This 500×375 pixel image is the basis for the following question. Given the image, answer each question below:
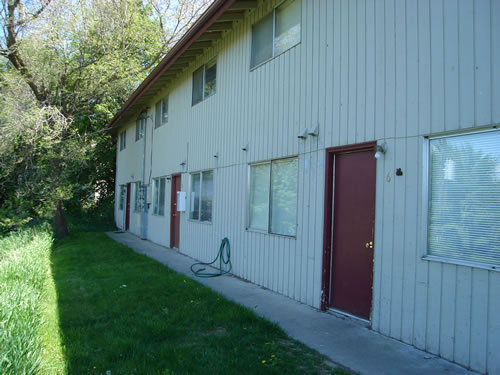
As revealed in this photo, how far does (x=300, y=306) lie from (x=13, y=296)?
11.9 feet

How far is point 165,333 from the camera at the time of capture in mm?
4434

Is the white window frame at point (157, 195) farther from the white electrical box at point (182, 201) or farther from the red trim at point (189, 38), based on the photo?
the red trim at point (189, 38)

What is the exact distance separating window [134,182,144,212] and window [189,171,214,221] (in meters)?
5.36

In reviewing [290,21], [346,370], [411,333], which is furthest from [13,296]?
[290,21]

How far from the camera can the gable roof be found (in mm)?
7609

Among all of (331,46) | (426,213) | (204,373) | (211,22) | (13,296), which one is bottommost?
(204,373)

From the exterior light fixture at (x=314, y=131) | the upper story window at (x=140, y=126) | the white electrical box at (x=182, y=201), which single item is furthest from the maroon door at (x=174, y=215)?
the exterior light fixture at (x=314, y=131)

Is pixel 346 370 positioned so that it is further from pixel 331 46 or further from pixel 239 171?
pixel 239 171

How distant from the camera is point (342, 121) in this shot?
5.25 metres

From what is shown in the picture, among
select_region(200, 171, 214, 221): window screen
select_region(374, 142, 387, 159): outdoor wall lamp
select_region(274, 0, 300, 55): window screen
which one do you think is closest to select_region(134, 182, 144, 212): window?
select_region(200, 171, 214, 221): window screen

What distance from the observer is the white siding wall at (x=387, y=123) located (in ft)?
11.9

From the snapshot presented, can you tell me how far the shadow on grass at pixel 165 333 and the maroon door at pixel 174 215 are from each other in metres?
4.27

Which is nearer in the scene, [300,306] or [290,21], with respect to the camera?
[300,306]

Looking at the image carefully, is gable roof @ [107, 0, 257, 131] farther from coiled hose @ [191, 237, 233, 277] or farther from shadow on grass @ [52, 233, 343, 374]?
shadow on grass @ [52, 233, 343, 374]
